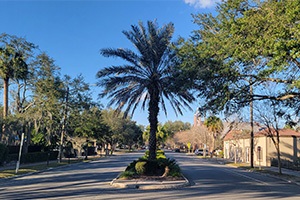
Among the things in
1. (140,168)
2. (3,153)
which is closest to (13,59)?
(3,153)

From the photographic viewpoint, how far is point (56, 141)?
5344cm

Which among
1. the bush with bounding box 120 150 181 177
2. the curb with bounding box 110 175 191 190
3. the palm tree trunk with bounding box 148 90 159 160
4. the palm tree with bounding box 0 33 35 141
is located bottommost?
the curb with bounding box 110 175 191 190

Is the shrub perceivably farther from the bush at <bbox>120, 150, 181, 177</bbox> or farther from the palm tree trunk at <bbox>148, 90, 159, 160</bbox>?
the palm tree trunk at <bbox>148, 90, 159, 160</bbox>

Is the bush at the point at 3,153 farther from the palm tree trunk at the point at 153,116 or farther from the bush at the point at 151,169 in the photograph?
the palm tree trunk at the point at 153,116

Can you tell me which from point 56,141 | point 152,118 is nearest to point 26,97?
point 56,141

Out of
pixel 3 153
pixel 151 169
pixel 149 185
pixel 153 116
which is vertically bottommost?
pixel 149 185

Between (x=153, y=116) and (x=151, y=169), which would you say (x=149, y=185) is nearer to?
(x=151, y=169)

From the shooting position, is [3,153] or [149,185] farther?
[3,153]

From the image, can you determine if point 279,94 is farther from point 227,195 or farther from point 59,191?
point 59,191

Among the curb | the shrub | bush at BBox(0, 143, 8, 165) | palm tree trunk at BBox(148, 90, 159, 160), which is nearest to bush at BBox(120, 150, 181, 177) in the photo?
the shrub

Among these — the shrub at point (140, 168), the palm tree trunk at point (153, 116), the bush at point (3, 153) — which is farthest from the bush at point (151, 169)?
the bush at point (3, 153)

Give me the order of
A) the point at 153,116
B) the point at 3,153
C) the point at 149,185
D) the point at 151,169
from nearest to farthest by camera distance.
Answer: the point at 149,185, the point at 151,169, the point at 153,116, the point at 3,153

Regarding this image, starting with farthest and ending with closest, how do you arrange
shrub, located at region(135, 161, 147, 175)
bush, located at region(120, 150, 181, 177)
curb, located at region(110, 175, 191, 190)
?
shrub, located at region(135, 161, 147, 175), bush, located at region(120, 150, 181, 177), curb, located at region(110, 175, 191, 190)

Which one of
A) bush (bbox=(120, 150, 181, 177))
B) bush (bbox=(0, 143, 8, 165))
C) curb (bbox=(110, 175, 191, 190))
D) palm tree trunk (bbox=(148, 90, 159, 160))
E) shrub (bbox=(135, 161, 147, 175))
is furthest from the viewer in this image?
bush (bbox=(0, 143, 8, 165))
